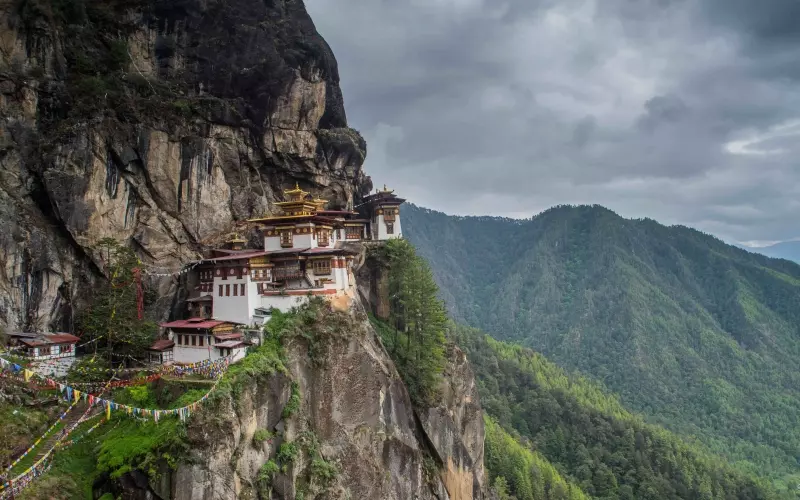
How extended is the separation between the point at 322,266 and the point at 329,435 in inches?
Answer: 540

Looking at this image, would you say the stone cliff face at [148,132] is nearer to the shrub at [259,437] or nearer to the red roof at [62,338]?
the red roof at [62,338]

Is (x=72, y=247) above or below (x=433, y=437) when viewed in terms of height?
above

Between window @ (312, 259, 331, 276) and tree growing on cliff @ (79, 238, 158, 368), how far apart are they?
12.4m

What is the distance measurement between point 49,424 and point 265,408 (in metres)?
11.0

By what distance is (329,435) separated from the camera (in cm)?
3462

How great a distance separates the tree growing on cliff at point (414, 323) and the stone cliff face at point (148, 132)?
1310 cm

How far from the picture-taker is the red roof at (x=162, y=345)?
37719mm

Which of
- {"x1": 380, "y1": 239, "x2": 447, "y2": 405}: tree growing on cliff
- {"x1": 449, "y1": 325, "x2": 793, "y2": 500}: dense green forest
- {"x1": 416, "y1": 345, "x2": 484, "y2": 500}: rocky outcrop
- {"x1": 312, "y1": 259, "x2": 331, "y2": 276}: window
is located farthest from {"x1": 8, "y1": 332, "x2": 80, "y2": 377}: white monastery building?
{"x1": 449, "y1": 325, "x2": 793, "y2": 500}: dense green forest

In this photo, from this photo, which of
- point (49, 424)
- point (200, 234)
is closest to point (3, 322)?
point (49, 424)

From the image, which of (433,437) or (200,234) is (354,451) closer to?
(433,437)

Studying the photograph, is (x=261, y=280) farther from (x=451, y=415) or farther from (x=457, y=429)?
(x=457, y=429)

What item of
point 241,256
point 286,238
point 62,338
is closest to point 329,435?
point 241,256

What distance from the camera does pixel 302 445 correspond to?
3197 centimetres

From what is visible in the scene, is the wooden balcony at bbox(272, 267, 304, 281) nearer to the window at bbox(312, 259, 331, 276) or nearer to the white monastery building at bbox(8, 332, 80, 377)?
the window at bbox(312, 259, 331, 276)
